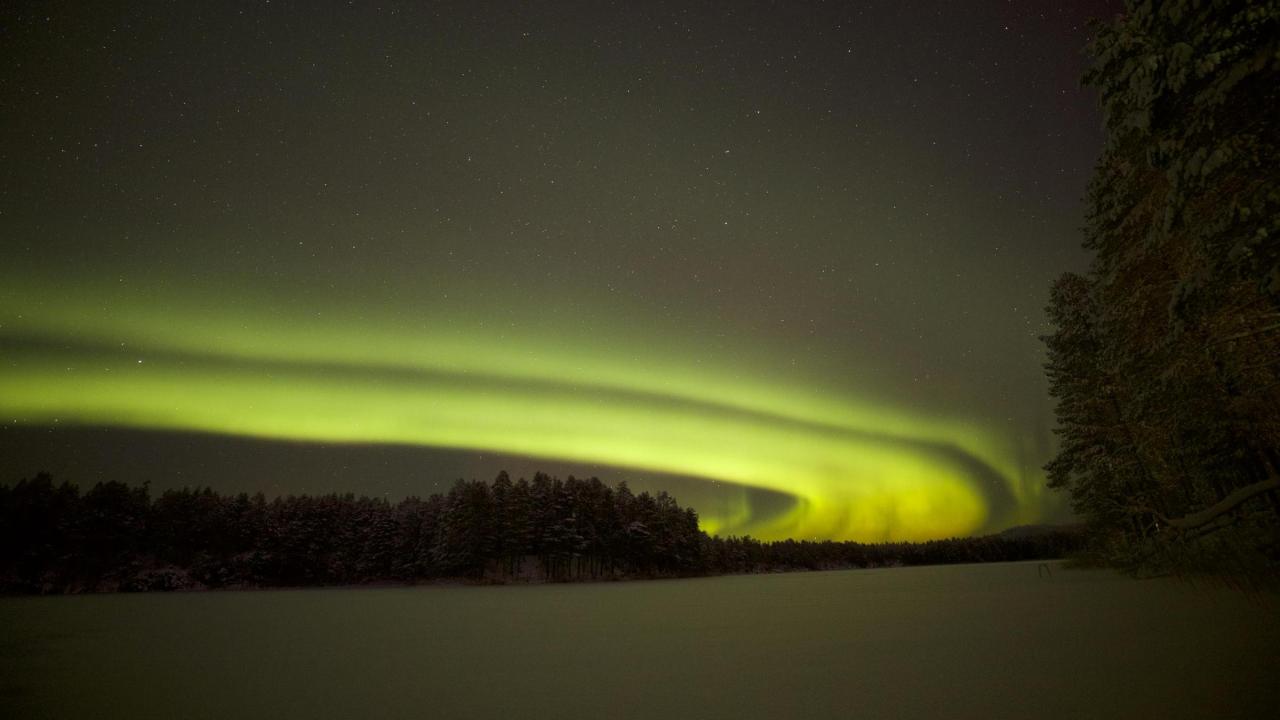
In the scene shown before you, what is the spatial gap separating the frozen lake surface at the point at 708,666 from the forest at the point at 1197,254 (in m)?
3.05

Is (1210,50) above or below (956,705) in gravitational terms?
above

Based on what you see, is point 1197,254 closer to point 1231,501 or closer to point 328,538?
point 1231,501

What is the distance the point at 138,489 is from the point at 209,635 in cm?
7677

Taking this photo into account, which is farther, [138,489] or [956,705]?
[138,489]

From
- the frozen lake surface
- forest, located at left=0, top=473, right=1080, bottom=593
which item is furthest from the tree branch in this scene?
forest, located at left=0, top=473, right=1080, bottom=593

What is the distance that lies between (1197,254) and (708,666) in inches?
435

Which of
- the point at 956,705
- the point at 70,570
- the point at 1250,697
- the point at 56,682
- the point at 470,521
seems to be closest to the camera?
the point at 1250,697

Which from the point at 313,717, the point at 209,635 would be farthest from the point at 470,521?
the point at 313,717

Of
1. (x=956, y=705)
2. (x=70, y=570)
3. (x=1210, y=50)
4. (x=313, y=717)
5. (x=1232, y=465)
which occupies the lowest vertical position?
(x=70, y=570)

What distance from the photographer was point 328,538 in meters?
73.0

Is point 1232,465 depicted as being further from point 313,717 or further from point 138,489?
point 138,489

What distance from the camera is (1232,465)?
71.2 ft

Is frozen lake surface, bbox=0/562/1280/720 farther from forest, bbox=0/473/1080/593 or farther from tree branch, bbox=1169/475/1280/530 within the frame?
forest, bbox=0/473/1080/593

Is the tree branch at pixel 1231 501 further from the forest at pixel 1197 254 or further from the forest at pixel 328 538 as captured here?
the forest at pixel 328 538
